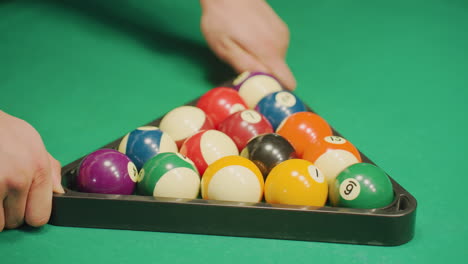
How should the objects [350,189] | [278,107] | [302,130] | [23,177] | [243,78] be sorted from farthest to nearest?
[243,78], [278,107], [302,130], [350,189], [23,177]

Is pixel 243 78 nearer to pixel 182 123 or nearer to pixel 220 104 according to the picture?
pixel 220 104

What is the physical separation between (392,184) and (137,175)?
Result: 0.88m

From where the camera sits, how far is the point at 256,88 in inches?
110

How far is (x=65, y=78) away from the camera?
10.6ft

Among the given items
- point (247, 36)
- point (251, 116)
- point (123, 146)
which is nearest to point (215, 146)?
point (251, 116)

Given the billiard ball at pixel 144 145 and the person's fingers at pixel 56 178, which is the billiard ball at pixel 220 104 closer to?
the billiard ball at pixel 144 145

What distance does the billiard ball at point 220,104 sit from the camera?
2.61 metres

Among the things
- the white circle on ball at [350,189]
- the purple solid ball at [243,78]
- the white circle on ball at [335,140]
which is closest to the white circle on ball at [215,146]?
the white circle on ball at [335,140]

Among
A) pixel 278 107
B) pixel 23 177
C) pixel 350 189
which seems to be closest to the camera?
pixel 23 177

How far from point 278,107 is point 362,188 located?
2.37 feet

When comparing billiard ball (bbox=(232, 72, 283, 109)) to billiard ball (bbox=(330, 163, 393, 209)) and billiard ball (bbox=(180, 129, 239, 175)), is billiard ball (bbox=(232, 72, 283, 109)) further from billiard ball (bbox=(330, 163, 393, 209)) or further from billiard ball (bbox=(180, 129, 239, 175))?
billiard ball (bbox=(330, 163, 393, 209))

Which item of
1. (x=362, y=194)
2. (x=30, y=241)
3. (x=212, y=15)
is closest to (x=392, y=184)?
(x=362, y=194)

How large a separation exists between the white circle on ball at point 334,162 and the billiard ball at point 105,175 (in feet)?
2.20

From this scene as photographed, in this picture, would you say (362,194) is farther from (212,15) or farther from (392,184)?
(212,15)
